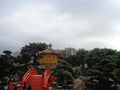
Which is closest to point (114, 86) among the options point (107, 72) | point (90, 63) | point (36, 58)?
point (107, 72)

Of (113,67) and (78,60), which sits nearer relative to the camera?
(113,67)

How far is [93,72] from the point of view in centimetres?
2895

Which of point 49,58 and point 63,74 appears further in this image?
point 49,58

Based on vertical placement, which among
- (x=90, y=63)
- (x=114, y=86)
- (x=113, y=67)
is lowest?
(x=114, y=86)

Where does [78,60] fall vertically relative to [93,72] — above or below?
above

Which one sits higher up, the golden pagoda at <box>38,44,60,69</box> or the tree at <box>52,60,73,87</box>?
the golden pagoda at <box>38,44,60,69</box>

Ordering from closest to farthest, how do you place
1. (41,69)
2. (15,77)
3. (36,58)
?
(15,77), (41,69), (36,58)

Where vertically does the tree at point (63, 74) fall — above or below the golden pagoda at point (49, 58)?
below

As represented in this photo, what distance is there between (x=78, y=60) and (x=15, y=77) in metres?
18.8

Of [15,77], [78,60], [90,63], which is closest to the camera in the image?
[15,77]

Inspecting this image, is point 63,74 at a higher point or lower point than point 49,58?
lower

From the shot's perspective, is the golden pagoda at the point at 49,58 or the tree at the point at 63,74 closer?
the tree at the point at 63,74

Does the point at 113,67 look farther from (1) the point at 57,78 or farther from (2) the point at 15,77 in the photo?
(2) the point at 15,77

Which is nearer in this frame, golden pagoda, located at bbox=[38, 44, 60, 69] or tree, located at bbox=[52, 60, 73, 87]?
tree, located at bbox=[52, 60, 73, 87]
